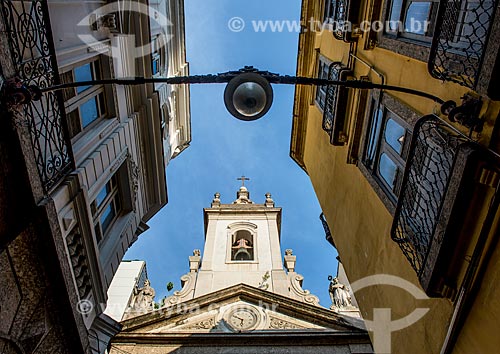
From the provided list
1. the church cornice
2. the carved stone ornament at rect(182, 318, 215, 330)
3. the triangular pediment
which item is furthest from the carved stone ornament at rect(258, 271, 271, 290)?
the church cornice

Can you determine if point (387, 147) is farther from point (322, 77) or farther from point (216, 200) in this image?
point (216, 200)

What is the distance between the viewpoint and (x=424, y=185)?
4590mm

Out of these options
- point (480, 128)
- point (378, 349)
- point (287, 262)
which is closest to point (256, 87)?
point (480, 128)

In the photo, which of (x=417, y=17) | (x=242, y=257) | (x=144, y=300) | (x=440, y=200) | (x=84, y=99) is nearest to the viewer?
(x=440, y=200)

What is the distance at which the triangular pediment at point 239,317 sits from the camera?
15508 mm

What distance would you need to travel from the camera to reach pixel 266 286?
1967 cm

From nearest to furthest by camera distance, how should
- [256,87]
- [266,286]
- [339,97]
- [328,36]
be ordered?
1. [256,87]
2. [339,97]
3. [328,36]
4. [266,286]

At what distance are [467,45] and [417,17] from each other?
160 centimetres

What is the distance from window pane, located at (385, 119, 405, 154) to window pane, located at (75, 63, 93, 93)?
5549 mm

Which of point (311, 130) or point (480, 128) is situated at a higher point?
point (480, 128)

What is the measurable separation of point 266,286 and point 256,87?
1663cm

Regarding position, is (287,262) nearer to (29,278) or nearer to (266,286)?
(266,286)

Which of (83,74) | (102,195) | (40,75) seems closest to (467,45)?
(40,75)

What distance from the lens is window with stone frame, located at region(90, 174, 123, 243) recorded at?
7867 mm
